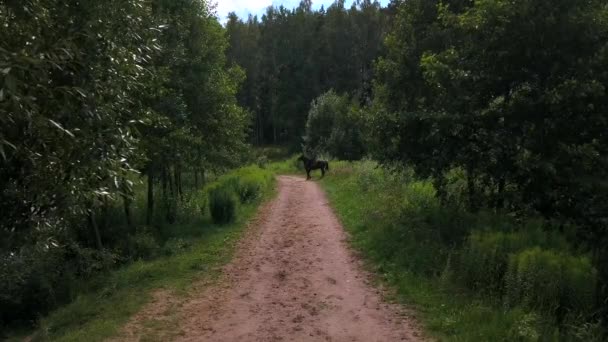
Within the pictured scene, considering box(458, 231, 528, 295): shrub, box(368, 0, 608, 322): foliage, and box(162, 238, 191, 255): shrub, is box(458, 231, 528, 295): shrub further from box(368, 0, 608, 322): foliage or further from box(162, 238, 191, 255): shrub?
box(162, 238, 191, 255): shrub

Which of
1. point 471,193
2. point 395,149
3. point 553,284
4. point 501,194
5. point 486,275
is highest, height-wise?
point 395,149

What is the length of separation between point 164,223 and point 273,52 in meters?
63.6

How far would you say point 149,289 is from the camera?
8.71 m

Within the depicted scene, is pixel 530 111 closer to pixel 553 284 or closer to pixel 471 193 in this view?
pixel 471 193

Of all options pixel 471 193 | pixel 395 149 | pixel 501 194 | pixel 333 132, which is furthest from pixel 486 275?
pixel 333 132

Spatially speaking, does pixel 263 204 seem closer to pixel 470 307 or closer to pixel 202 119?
pixel 202 119

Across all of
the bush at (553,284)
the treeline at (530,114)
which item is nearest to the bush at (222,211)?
the treeline at (530,114)

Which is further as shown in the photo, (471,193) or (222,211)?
(222,211)

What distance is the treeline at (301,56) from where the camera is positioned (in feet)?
233

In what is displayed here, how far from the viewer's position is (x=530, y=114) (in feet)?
29.8

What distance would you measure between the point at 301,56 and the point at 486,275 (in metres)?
69.5

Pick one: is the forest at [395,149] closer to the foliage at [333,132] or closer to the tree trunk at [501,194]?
the tree trunk at [501,194]

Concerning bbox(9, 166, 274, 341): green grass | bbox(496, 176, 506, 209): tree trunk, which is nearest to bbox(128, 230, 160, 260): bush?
bbox(9, 166, 274, 341): green grass

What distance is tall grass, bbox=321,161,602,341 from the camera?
6145mm
